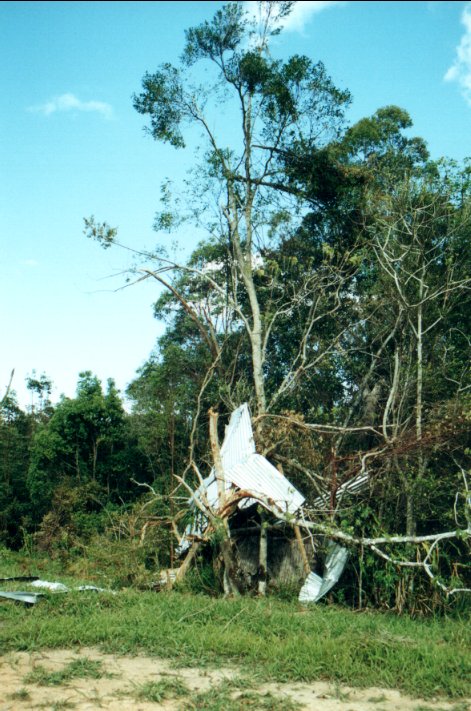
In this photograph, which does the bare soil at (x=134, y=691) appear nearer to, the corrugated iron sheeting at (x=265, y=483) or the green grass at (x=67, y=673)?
the green grass at (x=67, y=673)

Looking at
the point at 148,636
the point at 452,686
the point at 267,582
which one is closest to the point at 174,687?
the point at 148,636

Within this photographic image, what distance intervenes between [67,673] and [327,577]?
4065mm

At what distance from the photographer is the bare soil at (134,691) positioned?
419 cm

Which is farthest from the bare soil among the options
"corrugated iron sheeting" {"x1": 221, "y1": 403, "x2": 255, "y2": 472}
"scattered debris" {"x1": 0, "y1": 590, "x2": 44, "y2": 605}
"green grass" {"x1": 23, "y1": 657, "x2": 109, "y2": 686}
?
"corrugated iron sheeting" {"x1": 221, "y1": 403, "x2": 255, "y2": 472}

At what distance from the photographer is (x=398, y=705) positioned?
4324 millimetres

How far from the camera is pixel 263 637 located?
5.71 meters

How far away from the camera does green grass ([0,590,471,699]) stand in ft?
15.9

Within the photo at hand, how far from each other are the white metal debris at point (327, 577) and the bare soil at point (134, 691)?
3266 mm

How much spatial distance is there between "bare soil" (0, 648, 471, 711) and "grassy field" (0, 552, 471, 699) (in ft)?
0.49

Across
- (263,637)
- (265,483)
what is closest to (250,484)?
(265,483)

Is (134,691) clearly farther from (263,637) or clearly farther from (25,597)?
(25,597)

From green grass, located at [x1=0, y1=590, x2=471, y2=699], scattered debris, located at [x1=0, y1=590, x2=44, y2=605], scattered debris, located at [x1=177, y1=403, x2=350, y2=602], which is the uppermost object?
scattered debris, located at [x1=177, y1=403, x2=350, y2=602]

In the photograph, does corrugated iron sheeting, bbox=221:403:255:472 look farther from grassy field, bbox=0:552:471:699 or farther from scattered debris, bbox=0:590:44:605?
scattered debris, bbox=0:590:44:605

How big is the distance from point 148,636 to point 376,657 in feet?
6.08
